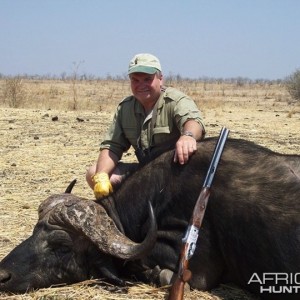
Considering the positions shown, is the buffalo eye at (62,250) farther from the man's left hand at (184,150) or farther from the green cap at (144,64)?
the green cap at (144,64)

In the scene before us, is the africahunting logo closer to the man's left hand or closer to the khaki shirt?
the man's left hand

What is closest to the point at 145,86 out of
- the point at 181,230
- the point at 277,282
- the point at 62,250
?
the point at 181,230

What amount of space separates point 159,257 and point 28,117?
14072mm

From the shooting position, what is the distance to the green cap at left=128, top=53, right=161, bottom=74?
17.0ft

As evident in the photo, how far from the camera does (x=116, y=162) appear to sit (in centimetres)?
566

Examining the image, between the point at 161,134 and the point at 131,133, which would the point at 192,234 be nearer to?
the point at 161,134

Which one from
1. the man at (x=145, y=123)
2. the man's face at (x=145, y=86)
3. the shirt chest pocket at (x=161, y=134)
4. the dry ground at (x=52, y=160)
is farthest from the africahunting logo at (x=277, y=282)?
the man's face at (x=145, y=86)

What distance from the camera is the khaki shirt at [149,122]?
5.36m

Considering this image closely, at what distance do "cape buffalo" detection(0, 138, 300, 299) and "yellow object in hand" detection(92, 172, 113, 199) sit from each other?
10.5 inches

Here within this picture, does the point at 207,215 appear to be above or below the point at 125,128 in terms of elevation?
below

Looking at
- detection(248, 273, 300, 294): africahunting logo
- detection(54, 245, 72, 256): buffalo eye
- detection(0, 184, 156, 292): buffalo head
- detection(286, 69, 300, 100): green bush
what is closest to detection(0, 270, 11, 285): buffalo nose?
detection(0, 184, 156, 292): buffalo head

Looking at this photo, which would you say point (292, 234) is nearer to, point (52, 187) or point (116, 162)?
point (116, 162)

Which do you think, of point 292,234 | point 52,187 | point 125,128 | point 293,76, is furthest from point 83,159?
point 293,76

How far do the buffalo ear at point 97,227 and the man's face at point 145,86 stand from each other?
129cm
